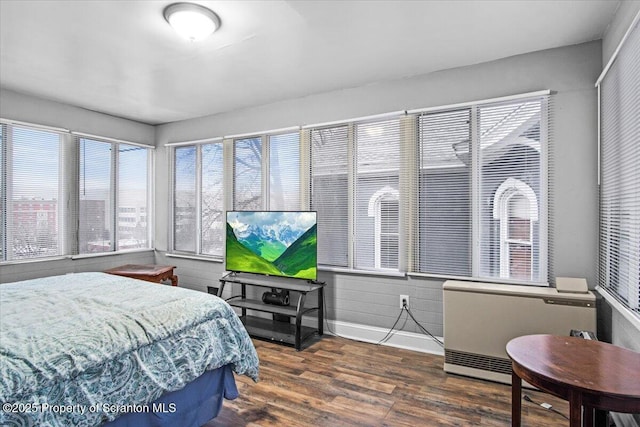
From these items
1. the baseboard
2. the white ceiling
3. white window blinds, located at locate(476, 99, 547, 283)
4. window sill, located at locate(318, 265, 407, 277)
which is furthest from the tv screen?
the baseboard

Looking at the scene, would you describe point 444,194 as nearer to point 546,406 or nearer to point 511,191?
point 511,191

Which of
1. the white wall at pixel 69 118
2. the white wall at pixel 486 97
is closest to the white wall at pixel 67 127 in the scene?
the white wall at pixel 69 118

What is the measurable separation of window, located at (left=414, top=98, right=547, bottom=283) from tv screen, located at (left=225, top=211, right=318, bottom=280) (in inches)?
44.5

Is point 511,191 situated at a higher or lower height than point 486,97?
lower

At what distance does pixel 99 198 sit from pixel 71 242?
666 mm

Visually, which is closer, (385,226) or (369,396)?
(369,396)

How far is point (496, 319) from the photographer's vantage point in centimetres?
271

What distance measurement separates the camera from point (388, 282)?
3.56m

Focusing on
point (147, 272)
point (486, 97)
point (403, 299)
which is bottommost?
point (403, 299)

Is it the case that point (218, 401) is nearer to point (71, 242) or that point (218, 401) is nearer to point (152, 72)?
point (152, 72)

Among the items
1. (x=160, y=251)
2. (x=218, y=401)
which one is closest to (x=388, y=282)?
(x=218, y=401)

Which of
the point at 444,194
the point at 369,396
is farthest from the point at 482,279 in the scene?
the point at 369,396

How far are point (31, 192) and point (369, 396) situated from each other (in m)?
4.24

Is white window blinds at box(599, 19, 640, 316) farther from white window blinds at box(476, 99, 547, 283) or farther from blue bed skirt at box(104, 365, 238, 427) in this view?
blue bed skirt at box(104, 365, 238, 427)
